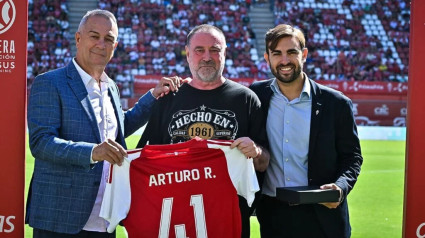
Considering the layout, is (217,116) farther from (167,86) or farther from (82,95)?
(82,95)

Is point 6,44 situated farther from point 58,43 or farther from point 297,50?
point 58,43

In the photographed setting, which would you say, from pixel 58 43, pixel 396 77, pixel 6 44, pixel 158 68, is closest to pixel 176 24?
pixel 158 68

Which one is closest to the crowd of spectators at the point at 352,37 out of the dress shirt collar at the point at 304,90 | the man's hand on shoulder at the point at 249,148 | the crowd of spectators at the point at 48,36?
the crowd of spectators at the point at 48,36

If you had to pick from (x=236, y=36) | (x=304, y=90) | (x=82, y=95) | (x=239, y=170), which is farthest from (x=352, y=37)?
(x=82, y=95)

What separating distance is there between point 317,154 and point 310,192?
44 centimetres

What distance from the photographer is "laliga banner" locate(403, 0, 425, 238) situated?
4145 mm

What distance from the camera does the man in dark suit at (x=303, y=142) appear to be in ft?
13.3

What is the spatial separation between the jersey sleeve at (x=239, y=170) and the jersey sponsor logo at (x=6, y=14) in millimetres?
1670

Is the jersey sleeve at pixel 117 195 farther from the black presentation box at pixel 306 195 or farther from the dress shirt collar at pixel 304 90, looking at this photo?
the dress shirt collar at pixel 304 90

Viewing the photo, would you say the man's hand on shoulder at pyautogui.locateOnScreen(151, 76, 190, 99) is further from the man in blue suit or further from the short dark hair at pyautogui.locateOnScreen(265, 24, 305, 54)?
the short dark hair at pyautogui.locateOnScreen(265, 24, 305, 54)

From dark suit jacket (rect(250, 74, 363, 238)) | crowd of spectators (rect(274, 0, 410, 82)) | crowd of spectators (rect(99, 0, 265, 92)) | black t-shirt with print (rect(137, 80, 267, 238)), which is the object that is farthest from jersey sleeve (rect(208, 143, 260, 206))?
crowd of spectators (rect(274, 0, 410, 82))

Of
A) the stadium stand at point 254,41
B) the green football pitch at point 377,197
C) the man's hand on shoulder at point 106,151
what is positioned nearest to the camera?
the man's hand on shoulder at point 106,151

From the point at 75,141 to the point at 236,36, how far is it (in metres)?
26.7

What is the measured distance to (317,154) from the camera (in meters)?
4.06
